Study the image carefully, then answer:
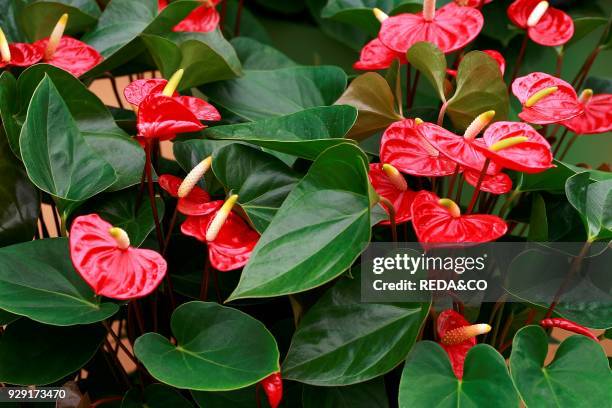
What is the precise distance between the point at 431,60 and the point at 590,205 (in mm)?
203

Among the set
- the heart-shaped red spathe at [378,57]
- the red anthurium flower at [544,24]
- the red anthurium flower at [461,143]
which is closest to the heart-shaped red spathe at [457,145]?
the red anthurium flower at [461,143]

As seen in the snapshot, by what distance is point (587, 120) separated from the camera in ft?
2.87

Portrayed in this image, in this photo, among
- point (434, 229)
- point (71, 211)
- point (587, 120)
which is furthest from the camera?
point (587, 120)

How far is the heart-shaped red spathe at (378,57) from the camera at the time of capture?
87 cm

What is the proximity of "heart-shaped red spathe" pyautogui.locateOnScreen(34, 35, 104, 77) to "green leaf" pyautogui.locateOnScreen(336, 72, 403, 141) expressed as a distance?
0.29 meters

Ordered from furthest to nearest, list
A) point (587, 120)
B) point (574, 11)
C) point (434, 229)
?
point (574, 11), point (587, 120), point (434, 229)

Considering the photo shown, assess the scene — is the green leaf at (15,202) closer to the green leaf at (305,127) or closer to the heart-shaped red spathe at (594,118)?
the green leaf at (305,127)

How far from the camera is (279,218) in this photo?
636 mm

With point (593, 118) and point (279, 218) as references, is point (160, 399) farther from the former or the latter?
point (593, 118)

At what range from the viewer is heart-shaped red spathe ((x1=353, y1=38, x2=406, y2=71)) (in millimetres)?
873

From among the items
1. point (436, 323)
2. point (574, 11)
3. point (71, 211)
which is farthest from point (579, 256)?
point (574, 11)

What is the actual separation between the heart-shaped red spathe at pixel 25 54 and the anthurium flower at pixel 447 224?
0.45 metres

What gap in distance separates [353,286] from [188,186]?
0.18 m

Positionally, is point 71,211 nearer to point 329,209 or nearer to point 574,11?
point 329,209
